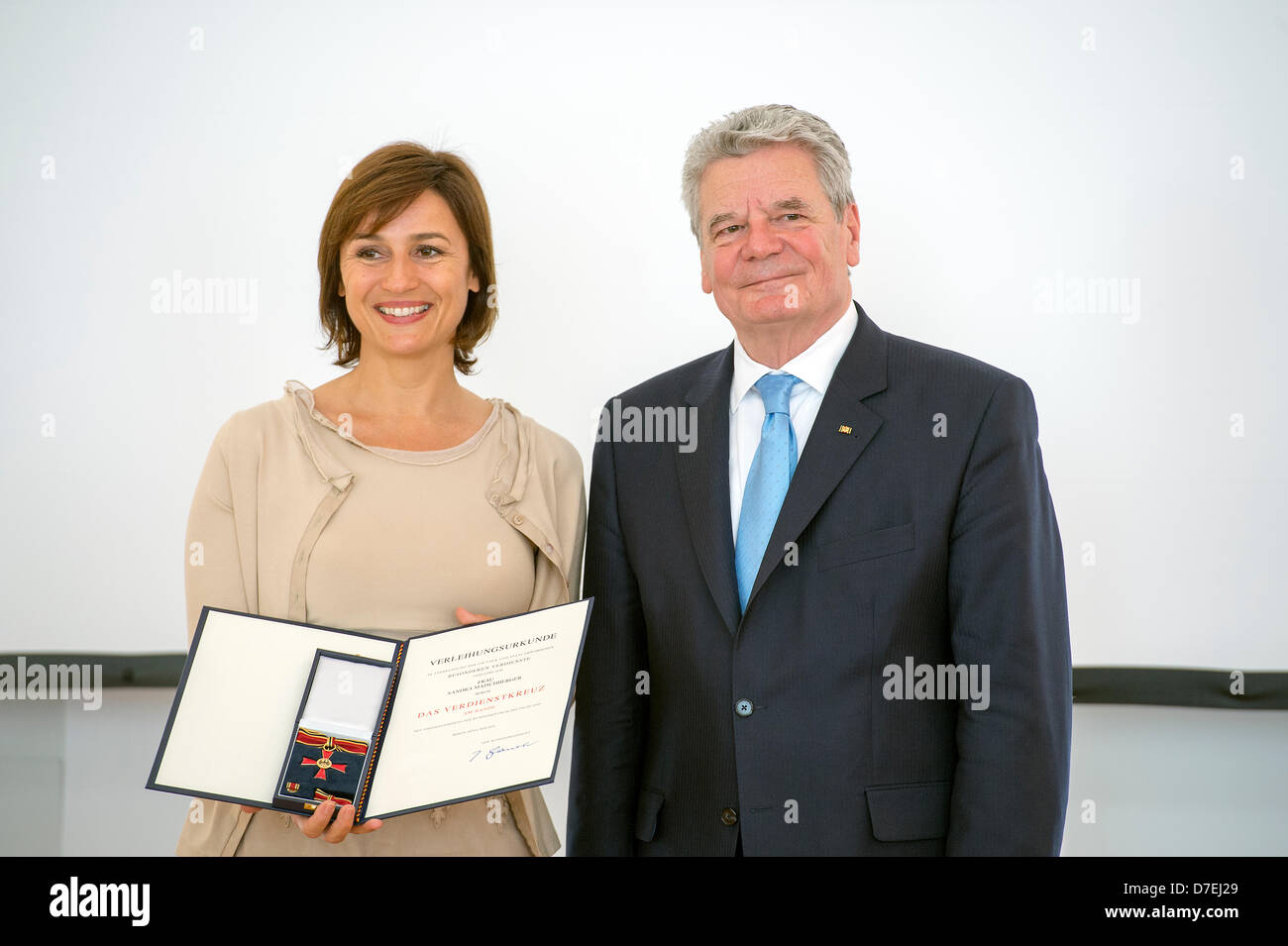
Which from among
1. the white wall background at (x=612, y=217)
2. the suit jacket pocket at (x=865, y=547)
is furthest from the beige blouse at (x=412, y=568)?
the white wall background at (x=612, y=217)

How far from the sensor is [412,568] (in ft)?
7.59

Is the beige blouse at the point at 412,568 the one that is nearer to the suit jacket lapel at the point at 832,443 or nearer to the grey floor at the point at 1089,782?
the suit jacket lapel at the point at 832,443

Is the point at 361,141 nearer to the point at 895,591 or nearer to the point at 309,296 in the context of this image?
the point at 309,296

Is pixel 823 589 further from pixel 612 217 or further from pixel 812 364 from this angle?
pixel 612 217

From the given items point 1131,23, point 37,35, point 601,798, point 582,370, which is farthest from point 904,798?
point 37,35

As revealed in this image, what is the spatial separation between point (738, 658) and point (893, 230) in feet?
5.19

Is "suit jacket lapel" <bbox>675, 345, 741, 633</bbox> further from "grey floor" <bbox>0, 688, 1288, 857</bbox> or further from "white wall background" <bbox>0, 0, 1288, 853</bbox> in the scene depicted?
"grey floor" <bbox>0, 688, 1288, 857</bbox>

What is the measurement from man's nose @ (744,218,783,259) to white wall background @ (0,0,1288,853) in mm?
917

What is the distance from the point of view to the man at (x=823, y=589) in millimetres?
2121

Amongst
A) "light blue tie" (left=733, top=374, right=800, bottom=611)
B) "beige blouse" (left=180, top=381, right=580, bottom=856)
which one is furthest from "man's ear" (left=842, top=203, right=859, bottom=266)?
"beige blouse" (left=180, top=381, right=580, bottom=856)

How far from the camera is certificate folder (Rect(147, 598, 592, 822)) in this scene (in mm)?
2098

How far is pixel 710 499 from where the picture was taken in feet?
7.48
